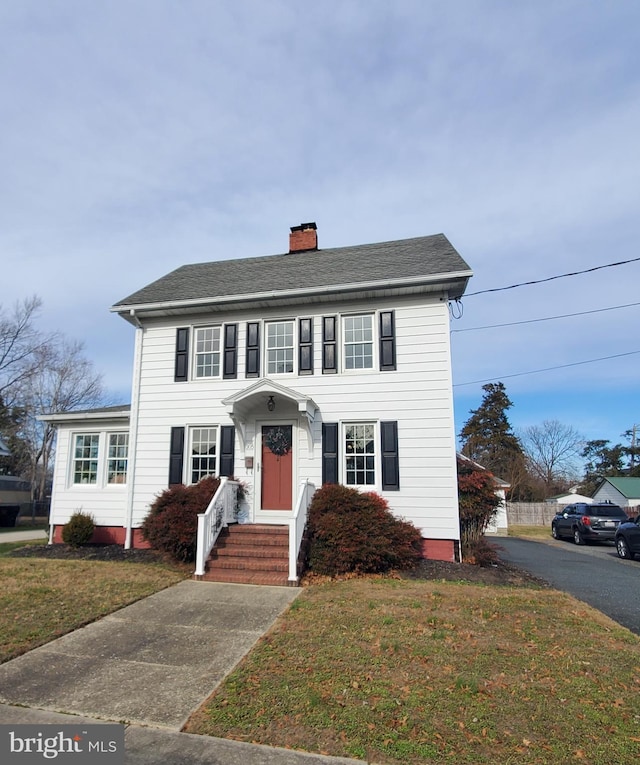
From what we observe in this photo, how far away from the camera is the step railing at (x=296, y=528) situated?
7.86 meters

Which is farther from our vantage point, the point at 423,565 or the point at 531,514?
the point at 531,514

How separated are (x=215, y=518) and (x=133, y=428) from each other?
146 inches

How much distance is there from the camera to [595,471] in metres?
52.2

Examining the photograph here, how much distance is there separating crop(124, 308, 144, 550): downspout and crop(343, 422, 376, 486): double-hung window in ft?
17.3

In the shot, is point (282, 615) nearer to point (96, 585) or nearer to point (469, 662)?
point (469, 662)

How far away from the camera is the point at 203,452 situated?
36.5 feet

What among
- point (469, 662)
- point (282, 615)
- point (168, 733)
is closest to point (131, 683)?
point (168, 733)

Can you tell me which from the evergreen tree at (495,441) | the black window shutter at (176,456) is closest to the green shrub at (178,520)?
the black window shutter at (176,456)

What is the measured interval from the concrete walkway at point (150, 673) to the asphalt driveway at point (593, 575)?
5180 mm

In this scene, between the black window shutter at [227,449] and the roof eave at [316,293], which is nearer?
the roof eave at [316,293]

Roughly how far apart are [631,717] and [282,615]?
3881 mm

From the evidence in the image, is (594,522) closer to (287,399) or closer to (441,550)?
(441,550)

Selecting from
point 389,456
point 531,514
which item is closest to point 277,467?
point 389,456

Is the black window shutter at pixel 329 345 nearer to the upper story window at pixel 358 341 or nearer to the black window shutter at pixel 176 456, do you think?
the upper story window at pixel 358 341
